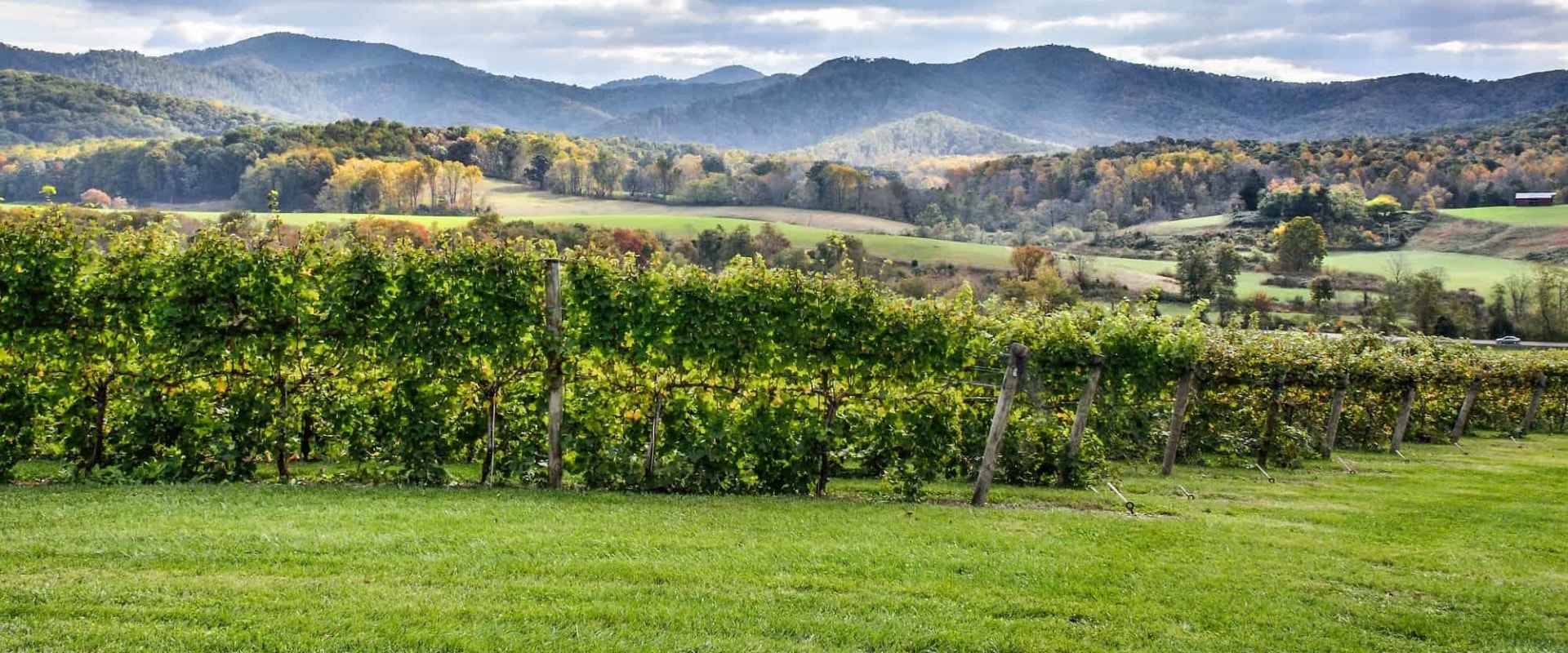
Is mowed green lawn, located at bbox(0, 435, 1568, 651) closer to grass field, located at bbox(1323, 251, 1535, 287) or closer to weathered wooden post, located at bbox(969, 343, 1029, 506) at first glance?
weathered wooden post, located at bbox(969, 343, 1029, 506)

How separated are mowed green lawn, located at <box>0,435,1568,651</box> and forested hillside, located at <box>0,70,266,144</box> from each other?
149471 millimetres

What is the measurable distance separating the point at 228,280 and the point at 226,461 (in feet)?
5.53

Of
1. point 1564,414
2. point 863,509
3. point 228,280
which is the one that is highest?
point 228,280

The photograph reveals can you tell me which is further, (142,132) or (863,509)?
(142,132)

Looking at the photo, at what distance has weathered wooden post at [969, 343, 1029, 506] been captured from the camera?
32.6 feet

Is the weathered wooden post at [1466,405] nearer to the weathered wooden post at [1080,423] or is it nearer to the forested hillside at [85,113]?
the weathered wooden post at [1080,423]

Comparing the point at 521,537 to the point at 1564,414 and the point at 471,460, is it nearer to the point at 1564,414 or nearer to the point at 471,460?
the point at 471,460

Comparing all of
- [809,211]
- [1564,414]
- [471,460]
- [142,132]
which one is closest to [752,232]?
[809,211]

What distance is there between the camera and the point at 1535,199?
109000 millimetres

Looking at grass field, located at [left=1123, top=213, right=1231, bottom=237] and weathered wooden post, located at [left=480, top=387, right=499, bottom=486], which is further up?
grass field, located at [left=1123, top=213, right=1231, bottom=237]

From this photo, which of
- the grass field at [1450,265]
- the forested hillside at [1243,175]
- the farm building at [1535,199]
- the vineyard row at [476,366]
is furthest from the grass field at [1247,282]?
the vineyard row at [476,366]

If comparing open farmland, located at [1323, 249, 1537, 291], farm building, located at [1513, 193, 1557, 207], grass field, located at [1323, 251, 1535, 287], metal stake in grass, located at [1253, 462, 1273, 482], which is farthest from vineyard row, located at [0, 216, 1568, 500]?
farm building, located at [1513, 193, 1557, 207]

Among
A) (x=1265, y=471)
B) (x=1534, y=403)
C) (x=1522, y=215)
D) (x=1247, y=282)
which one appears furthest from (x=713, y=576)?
(x=1522, y=215)

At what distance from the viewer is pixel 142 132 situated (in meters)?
140
